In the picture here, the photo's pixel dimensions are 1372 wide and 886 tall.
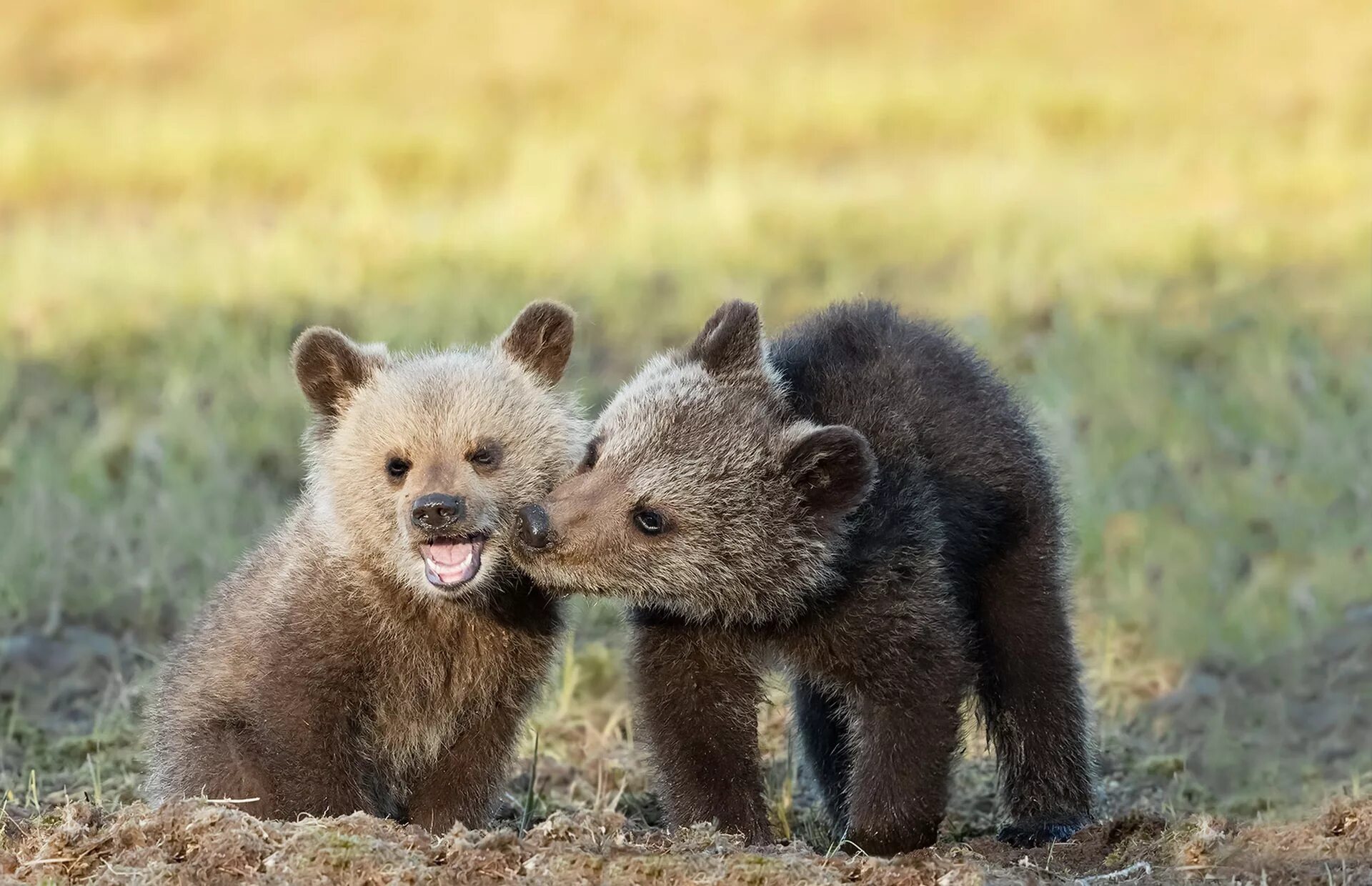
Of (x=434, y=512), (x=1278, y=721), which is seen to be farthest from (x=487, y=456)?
(x=1278, y=721)

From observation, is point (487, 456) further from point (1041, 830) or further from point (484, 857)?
point (1041, 830)

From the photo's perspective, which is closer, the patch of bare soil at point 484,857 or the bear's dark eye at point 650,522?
the patch of bare soil at point 484,857

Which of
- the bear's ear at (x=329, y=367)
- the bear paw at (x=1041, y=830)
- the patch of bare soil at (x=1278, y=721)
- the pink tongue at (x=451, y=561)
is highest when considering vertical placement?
the bear's ear at (x=329, y=367)

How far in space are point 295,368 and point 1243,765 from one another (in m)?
4.12

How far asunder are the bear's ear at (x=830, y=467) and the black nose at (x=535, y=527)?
0.79m

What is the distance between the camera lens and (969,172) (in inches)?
622

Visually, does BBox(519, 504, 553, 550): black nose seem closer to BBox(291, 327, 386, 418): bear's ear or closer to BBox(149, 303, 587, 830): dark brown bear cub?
BBox(149, 303, 587, 830): dark brown bear cub

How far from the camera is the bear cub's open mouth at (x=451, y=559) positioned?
19.7 feet

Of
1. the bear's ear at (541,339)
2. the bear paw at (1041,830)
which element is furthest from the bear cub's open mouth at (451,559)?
the bear paw at (1041,830)

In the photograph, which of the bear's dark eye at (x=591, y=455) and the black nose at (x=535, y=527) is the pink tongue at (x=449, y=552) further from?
the bear's dark eye at (x=591, y=455)

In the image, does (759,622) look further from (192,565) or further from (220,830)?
(192,565)

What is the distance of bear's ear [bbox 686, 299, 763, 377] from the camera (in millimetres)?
6223

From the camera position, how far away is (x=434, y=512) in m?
5.88

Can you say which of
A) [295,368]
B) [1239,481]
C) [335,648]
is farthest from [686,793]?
[1239,481]
